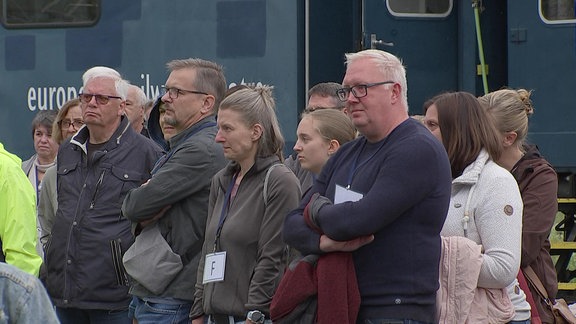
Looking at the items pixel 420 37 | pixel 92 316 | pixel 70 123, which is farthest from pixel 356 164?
pixel 420 37

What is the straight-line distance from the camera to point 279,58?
8.92 meters

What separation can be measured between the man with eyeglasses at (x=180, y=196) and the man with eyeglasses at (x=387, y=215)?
4.05 feet

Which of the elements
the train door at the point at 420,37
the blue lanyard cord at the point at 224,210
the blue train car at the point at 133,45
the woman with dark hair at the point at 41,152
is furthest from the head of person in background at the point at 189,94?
the train door at the point at 420,37

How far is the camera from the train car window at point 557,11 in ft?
28.2

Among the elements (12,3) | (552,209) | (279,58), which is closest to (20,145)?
(12,3)

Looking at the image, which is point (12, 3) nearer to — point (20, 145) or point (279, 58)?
point (20, 145)

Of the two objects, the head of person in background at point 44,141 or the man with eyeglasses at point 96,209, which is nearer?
the man with eyeglasses at point 96,209

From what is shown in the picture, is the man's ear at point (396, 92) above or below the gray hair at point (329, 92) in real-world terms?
above

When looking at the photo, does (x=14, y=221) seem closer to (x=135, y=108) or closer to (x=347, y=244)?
(x=347, y=244)

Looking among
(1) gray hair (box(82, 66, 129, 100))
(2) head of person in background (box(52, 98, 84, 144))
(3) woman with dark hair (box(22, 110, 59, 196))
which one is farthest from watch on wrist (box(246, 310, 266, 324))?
(3) woman with dark hair (box(22, 110, 59, 196))

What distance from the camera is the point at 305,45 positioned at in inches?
353

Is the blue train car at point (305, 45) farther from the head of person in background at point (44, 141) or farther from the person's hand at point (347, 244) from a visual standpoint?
A: the person's hand at point (347, 244)

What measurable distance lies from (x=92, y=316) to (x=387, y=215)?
2.40 meters

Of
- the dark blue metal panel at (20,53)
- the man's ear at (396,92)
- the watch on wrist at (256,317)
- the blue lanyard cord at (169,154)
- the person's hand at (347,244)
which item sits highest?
the dark blue metal panel at (20,53)
